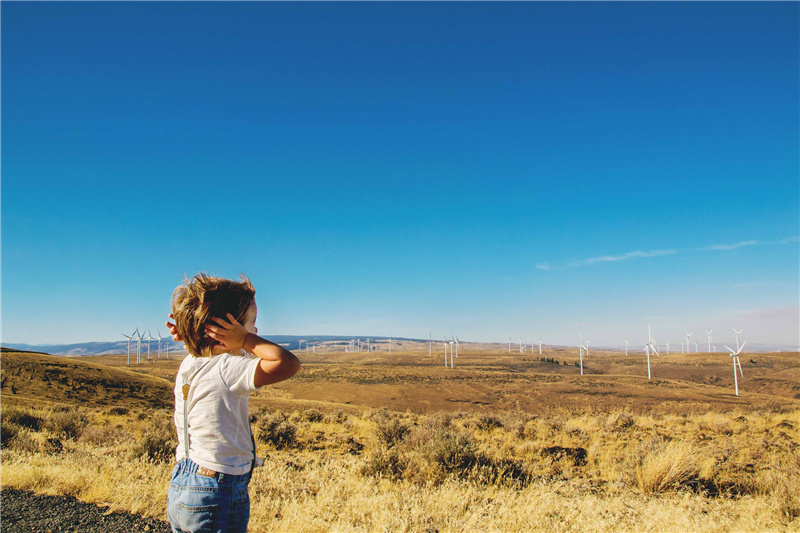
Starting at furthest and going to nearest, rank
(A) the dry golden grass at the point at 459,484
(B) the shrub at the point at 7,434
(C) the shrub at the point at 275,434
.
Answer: (C) the shrub at the point at 275,434 < (B) the shrub at the point at 7,434 < (A) the dry golden grass at the point at 459,484

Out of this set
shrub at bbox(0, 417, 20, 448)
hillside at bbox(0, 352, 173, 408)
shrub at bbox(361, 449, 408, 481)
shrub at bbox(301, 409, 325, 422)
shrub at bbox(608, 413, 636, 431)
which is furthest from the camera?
hillside at bbox(0, 352, 173, 408)

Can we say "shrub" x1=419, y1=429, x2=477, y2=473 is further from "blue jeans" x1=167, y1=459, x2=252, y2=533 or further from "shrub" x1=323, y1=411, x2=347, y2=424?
"shrub" x1=323, y1=411, x2=347, y2=424

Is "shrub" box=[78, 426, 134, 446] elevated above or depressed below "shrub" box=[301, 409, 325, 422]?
above

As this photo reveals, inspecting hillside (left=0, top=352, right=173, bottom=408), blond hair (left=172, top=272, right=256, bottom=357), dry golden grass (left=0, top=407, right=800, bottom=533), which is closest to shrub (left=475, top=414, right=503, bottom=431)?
dry golden grass (left=0, top=407, right=800, bottom=533)

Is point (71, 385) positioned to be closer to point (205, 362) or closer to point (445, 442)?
point (445, 442)

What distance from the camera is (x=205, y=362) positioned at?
230cm

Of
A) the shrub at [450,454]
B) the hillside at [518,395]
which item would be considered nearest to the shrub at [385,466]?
the shrub at [450,454]

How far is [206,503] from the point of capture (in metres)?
2.13

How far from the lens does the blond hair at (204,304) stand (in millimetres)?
2234

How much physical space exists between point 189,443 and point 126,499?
544 cm

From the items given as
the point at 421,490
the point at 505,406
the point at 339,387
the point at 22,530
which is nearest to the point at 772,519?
the point at 421,490

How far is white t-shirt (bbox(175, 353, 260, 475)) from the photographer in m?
2.20

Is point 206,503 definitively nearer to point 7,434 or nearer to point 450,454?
point 450,454

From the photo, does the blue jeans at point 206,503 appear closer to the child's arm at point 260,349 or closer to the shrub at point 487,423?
the child's arm at point 260,349
